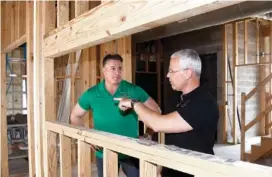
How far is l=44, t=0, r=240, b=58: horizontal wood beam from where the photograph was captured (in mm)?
867

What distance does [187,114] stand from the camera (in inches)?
50.4

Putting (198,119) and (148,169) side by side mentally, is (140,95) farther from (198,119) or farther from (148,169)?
(148,169)

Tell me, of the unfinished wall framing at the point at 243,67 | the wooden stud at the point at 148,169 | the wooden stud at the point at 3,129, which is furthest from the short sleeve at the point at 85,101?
the unfinished wall framing at the point at 243,67

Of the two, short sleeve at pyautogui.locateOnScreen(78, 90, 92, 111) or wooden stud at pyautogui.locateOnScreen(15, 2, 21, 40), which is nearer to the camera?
short sleeve at pyautogui.locateOnScreen(78, 90, 92, 111)

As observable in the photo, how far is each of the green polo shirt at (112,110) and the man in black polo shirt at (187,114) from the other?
55cm

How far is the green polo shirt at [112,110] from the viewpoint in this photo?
2043 millimetres

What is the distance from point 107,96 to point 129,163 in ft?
1.65

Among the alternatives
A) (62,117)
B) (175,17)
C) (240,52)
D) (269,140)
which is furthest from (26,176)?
(240,52)

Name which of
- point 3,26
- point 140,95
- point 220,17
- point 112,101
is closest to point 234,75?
point 220,17

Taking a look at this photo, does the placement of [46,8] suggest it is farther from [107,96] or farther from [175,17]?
[175,17]

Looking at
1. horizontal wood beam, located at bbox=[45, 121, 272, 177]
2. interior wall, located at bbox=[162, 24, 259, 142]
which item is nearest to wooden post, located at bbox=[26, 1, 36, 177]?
horizontal wood beam, located at bbox=[45, 121, 272, 177]

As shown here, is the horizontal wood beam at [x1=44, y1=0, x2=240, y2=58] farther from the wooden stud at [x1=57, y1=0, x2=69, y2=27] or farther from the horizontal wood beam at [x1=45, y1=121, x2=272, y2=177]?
the horizontal wood beam at [x1=45, y1=121, x2=272, y2=177]

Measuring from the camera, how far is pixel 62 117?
402 cm

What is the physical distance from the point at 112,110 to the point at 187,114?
34.1 inches
